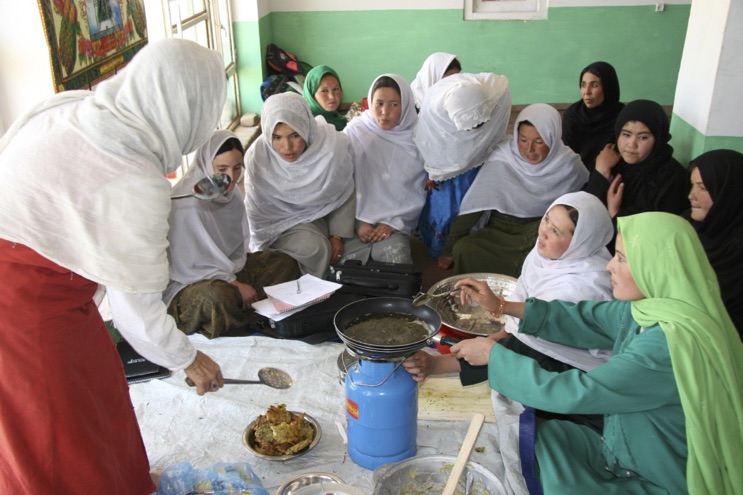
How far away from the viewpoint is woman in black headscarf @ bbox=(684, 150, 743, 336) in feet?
8.51

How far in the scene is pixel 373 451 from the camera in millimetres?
1806

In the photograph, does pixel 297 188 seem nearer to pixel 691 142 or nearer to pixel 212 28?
pixel 691 142

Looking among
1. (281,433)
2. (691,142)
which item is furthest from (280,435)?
(691,142)

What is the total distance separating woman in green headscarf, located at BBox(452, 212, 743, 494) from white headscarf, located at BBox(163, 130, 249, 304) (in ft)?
4.57

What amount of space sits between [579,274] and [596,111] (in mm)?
2251

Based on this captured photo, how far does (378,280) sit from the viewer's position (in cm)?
286

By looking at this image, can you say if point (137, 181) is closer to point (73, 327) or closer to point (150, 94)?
point (150, 94)

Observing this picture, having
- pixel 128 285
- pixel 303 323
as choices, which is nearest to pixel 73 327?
pixel 128 285

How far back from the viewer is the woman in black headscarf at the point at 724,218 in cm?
259

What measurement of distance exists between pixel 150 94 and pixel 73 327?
580 mm

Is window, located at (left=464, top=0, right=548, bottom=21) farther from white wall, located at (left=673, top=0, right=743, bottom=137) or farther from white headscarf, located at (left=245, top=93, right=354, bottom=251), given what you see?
white headscarf, located at (left=245, top=93, right=354, bottom=251)

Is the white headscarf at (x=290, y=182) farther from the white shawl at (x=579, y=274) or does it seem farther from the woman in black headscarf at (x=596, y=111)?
the woman in black headscarf at (x=596, y=111)

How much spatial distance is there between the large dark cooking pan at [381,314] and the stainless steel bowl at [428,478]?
344 millimetres

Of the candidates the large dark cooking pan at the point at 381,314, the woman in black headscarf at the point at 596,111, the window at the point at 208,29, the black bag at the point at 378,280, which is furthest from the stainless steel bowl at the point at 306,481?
the window at the point at 208,29
